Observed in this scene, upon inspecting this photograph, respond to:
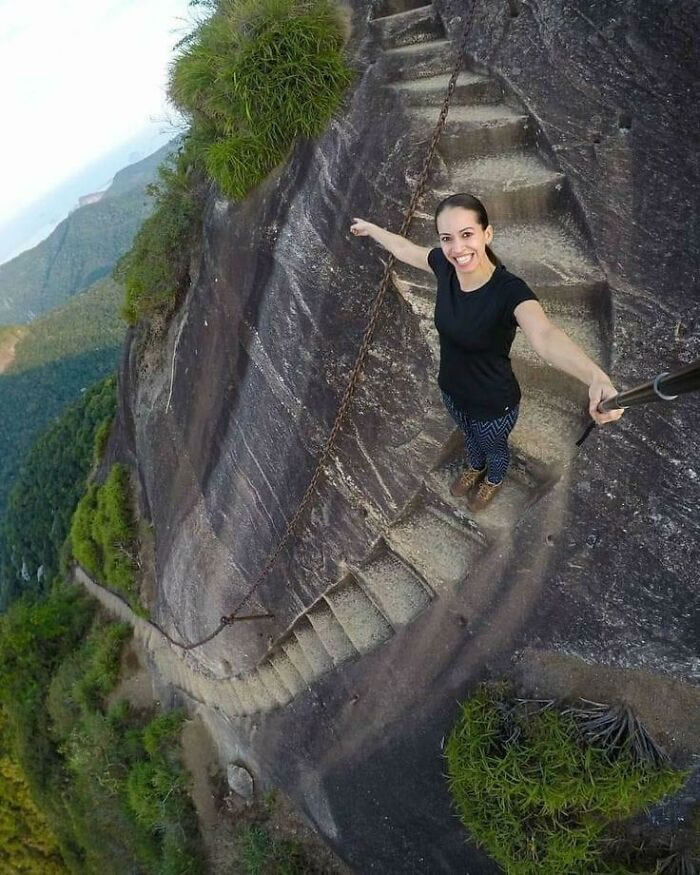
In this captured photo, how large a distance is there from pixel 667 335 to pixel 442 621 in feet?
10.2

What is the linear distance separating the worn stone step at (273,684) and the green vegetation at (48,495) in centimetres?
1317

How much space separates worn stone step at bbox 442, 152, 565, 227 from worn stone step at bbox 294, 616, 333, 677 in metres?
4.84

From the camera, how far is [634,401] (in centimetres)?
221

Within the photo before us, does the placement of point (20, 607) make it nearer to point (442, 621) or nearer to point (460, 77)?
point (442, 621)

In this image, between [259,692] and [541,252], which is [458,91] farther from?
[259,692]

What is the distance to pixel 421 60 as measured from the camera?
421 cm

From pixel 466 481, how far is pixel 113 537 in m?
8.13

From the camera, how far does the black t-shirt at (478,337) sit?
270 cm

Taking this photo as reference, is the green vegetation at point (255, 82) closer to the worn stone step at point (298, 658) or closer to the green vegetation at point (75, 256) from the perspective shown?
the worn stone step at point (298, 658)

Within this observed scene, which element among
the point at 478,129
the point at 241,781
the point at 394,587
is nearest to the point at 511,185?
the point at 478,129

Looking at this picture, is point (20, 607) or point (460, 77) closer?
point (460, 77)

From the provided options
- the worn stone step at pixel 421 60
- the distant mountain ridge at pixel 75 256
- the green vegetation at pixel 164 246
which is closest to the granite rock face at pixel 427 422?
the worn stone step at pixel 421 60

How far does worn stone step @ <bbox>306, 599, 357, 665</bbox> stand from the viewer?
18.9ft

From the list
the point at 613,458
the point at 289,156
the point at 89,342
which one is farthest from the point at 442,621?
the point at 89,342
